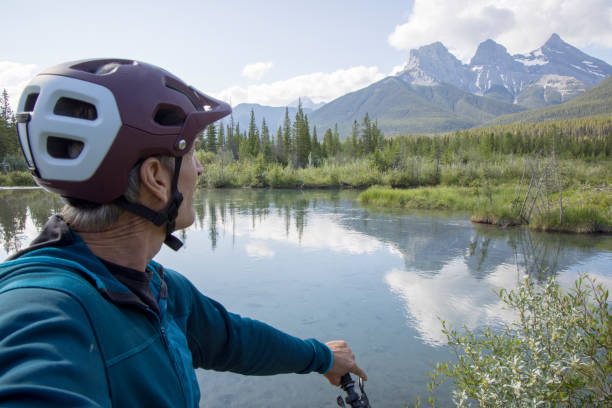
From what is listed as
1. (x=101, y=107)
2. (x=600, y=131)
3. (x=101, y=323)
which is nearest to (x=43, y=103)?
(x=101, y=107)

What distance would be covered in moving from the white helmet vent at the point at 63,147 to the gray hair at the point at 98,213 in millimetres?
133

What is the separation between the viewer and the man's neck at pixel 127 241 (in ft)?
3.33

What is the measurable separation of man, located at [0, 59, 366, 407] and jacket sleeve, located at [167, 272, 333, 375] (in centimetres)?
1

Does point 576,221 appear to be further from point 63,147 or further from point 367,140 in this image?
point 367,140

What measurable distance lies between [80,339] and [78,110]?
0.64 metres

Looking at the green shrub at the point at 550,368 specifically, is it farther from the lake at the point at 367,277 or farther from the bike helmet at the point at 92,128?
the bike helmet at the point at 92,128

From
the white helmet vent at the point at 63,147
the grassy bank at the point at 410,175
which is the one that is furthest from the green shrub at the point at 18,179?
the white helmet vent at the point at 63,147

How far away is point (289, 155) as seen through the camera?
6209 cm

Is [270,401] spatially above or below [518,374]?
below

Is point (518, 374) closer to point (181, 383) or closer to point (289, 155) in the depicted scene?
point (181, 383)

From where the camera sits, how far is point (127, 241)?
42.0 inches

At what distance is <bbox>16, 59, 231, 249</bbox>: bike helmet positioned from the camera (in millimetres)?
969

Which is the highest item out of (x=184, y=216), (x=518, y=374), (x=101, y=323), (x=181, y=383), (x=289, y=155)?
(x=289, y=155)

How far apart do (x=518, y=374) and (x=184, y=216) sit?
2047 millimetres
